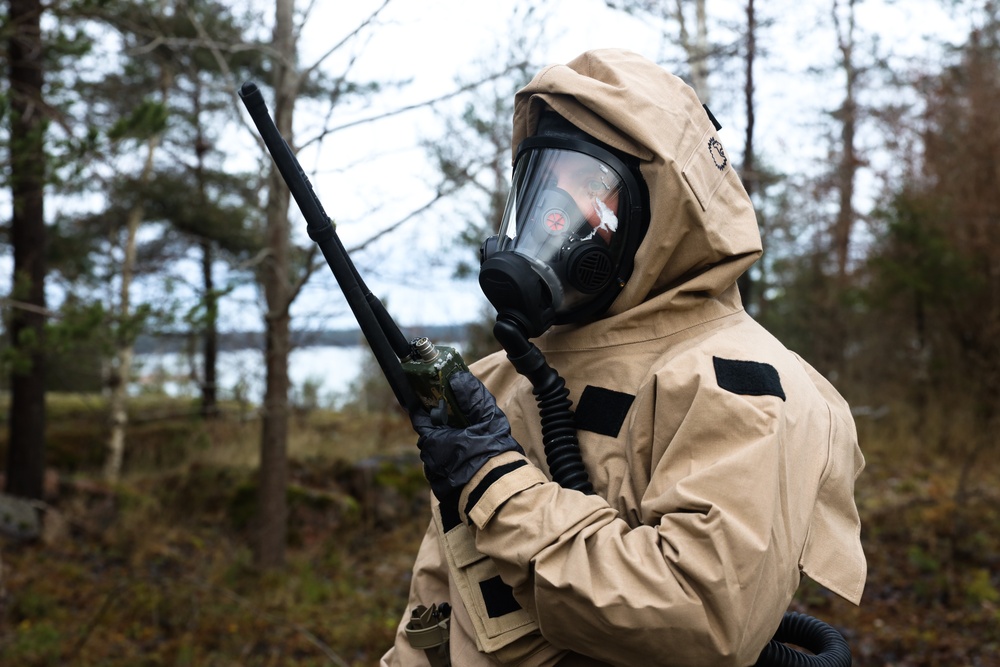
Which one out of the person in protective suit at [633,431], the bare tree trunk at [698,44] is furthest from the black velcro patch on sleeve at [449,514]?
the bare tree trunk at [698,44]

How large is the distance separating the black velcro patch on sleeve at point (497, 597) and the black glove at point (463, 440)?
0.22 meters

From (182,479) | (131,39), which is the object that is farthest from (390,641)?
(131,39)

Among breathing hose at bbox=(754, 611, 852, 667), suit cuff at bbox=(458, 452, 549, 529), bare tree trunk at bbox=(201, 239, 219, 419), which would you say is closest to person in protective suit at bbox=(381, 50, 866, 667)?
suit cuff at bbox=(458, 452, 549, 529)

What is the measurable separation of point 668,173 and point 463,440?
0.73m

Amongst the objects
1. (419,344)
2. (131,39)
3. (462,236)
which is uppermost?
(131,39)

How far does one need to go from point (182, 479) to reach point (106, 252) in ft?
14.2

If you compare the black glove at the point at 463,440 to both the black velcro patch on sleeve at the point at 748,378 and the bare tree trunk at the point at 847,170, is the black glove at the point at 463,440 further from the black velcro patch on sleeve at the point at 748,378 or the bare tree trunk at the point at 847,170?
the bare tree trunk at the point at 847,170

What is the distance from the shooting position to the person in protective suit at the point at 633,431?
150 centimetres

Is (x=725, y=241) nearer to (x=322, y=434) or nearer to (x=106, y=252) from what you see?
(x=322, y=434)

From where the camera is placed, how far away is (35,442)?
8.28 m

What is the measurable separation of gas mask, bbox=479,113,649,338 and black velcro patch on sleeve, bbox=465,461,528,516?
1.08 ft

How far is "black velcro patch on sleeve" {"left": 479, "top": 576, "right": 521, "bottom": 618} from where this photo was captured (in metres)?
1.74

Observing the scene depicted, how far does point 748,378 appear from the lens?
1.66 m

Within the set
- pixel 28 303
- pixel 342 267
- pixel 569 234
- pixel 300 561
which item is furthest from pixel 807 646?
pixel 28 303
